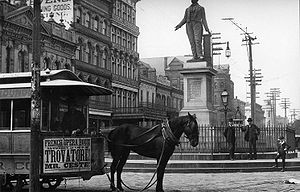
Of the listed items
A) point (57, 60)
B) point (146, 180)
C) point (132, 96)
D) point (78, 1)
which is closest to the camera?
point (146, 180)

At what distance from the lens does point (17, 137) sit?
1187 cm

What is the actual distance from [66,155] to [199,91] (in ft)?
40.0

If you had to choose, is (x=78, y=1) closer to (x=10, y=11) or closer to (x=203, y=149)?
(x=10, y=11)

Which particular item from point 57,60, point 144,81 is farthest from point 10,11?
point 144,81

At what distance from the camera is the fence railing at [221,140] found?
73.6 feet

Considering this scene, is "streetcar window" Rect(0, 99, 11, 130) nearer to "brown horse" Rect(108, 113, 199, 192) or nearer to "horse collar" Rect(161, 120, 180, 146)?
"brown horse" Rect(108, 113, 199, 192)

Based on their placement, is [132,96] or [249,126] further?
[132,96]

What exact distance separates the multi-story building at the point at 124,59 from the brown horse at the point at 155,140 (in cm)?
4505

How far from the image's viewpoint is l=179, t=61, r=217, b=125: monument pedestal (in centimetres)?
2298

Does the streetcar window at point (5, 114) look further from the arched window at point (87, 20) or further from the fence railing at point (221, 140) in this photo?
the arched window at point (87, 20)

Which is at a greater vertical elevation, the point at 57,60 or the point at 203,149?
the point at 57,60

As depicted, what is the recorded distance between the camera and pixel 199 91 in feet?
76.0

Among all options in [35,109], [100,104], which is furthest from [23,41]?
[35,109]

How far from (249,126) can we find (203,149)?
2.30 m
